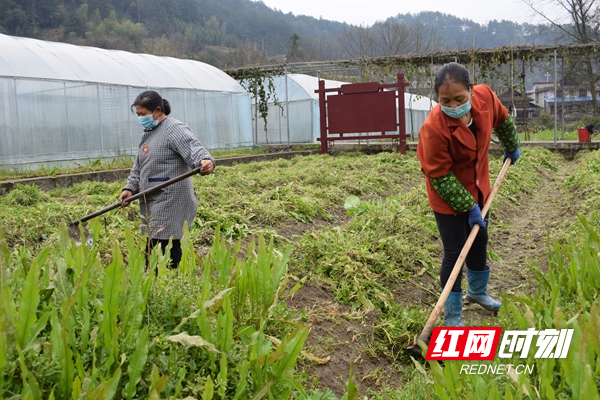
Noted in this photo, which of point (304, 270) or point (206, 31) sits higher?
point (206, 31)

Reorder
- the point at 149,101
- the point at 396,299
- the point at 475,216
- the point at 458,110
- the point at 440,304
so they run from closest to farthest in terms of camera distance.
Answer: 1. the point at 440,304
2. the point at 458,110
3. the point at 475,216
4. the point at 149,101
5. the point at 396,299

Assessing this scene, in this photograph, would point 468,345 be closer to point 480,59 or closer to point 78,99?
point 78,99

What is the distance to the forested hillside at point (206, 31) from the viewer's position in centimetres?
4500

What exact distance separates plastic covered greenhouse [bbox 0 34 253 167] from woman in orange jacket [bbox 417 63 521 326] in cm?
1061

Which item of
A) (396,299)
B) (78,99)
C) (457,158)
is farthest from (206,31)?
(457,158)

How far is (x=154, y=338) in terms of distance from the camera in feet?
7.19

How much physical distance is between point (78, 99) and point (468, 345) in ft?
41.3

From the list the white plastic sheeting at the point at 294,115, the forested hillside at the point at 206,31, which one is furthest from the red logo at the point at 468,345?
the forested hillside at the point at 206,31

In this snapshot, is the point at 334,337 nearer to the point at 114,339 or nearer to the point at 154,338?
the point at 154,338

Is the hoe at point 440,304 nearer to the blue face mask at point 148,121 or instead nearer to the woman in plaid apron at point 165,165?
the woman in plaid apron at point 165,165

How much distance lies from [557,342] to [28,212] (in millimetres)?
5606

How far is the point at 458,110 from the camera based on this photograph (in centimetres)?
315

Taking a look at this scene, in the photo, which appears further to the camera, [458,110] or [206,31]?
[206,31]

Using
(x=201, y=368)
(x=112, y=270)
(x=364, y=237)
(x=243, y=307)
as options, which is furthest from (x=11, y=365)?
(x=364, y=237)
